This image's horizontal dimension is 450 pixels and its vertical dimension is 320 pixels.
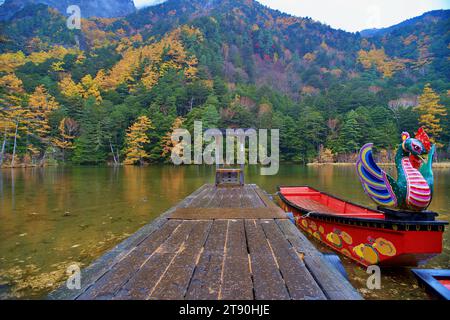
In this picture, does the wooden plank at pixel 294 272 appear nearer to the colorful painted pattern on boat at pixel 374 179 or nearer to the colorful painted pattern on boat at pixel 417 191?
the colorful painted pattern on boat at pixel 374 179

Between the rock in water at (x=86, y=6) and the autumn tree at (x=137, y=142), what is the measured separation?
9382 centimetres

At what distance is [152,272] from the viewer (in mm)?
2322

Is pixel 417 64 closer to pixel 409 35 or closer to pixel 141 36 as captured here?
pixel 409 35

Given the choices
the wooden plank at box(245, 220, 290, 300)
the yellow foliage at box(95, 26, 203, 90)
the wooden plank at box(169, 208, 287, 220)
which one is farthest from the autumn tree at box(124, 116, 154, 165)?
the wooden plank at box(245, 220, 290, 300)

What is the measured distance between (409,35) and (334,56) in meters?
28.6

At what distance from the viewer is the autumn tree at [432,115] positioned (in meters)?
41.3

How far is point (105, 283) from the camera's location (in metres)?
2.12

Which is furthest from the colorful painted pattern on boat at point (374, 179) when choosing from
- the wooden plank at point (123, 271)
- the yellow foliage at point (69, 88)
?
the yellow foliage at point (69, 88)

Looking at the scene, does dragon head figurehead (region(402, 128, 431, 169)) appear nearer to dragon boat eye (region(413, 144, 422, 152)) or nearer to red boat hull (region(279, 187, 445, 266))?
dragon boat eye (region(413, 144, 422, 152))

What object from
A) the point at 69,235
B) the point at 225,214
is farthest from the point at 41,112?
the point at 225,214

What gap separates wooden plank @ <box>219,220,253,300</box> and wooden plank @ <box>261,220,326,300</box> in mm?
328

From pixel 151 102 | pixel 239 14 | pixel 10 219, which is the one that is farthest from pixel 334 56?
pixel 10 219

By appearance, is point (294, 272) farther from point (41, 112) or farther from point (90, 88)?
point (90, 88)

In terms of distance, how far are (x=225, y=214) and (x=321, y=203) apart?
213 inches
